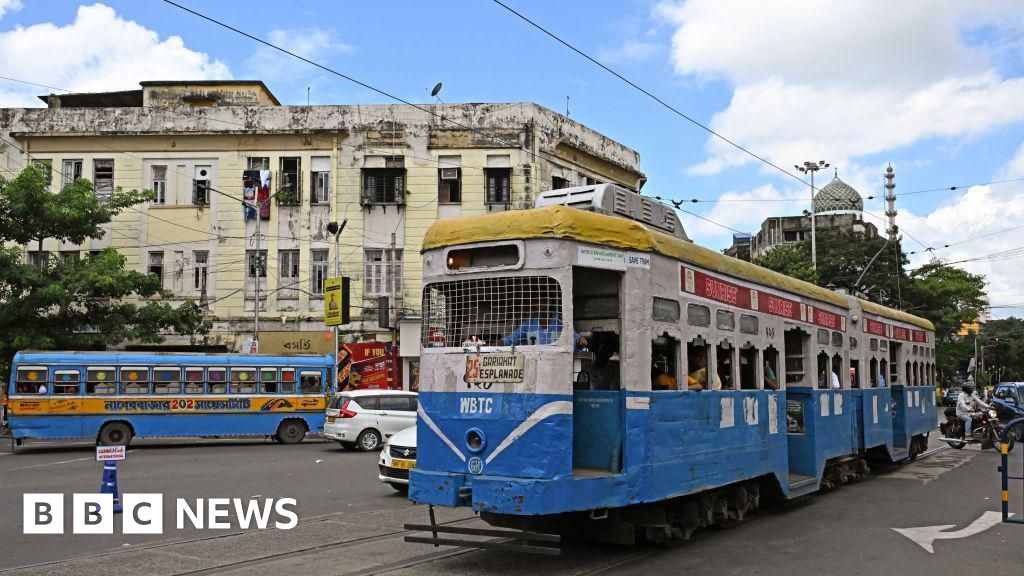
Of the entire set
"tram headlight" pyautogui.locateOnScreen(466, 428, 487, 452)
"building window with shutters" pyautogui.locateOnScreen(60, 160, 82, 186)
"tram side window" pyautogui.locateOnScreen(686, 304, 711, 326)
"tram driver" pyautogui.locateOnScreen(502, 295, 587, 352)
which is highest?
"building window with shutters" pyautogui.locateOnScreen(60, 160, 82, 186)

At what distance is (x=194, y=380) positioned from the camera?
74.7 ft

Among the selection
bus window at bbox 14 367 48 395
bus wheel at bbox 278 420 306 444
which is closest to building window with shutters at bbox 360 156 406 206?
bus wheel at bbox 278 420 306 444

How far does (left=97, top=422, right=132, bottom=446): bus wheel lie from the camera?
2178 centimetres

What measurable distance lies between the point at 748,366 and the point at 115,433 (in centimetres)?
1746

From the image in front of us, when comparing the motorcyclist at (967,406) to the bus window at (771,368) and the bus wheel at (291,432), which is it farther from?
the bus wheel at (291,432)

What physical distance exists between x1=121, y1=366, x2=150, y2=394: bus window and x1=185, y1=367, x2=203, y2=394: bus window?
36.6 inches

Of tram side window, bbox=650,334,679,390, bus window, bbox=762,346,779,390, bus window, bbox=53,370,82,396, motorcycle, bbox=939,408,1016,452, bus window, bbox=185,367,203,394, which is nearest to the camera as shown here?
tram side window, bbox=650,334,679,390

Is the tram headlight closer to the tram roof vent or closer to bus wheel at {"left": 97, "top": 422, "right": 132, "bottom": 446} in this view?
the tram roof vent

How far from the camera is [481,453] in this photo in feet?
24.6

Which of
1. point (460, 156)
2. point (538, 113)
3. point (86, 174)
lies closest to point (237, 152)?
point (86, 174)

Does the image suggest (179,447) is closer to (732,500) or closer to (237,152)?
(237,152)

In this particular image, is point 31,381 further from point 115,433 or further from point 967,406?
point 967,406

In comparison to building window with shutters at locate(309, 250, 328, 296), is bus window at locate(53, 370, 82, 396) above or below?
below

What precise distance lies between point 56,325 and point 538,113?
1703cm
